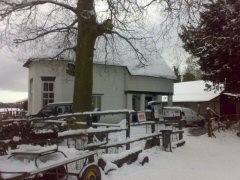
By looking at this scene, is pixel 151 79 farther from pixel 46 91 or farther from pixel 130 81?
pixel 46 91

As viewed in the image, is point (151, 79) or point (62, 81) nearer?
point (62, 81)

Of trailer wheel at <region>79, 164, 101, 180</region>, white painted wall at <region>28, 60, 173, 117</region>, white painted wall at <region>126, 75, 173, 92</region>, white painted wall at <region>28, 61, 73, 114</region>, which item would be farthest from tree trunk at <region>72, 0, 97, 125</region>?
white painted wall at <region>126, 75, 173, 92</region>

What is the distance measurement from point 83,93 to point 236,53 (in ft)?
46.0

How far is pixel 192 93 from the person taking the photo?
56.1 metres

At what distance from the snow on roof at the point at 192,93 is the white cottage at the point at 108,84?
11924 mm

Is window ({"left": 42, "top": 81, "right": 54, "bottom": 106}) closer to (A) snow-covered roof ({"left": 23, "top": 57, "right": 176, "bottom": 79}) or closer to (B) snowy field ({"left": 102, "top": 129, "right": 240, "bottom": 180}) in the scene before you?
(A) snow-covered roof ({"left": 23, "top": 57, "right": 176, "bottom": 79})

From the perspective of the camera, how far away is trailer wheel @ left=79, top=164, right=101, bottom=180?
9.49 metres

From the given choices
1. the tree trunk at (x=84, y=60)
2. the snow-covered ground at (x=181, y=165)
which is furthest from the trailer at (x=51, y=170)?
the tree trunk at (x=84, y=60)

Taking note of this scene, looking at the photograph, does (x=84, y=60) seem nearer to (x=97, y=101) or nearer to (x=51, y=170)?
(x=51, y=170)

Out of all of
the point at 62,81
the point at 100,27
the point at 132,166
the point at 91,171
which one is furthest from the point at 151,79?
the point at 91,171

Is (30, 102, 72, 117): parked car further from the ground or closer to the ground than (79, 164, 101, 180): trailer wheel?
further from the ground

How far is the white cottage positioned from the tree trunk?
474 inches

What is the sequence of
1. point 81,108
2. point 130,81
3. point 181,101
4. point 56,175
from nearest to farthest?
point 56,175 < point 81,108 < point 130,81 < point 181,101

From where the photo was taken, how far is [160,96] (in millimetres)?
39125
